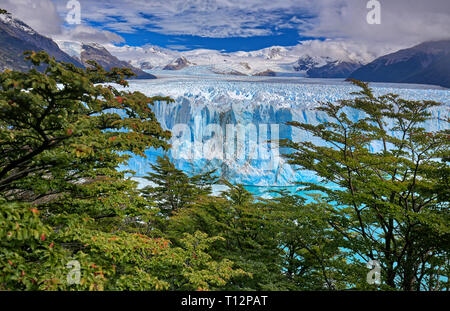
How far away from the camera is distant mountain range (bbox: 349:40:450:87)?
68.9 ft

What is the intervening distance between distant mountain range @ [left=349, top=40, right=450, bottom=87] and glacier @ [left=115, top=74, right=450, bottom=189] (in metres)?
4.48

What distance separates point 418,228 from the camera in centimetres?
406

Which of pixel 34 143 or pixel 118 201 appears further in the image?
pixel 118 201

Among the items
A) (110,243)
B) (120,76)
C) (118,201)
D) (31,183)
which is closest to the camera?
(110,243)

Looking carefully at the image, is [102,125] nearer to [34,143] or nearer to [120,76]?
[34,143]

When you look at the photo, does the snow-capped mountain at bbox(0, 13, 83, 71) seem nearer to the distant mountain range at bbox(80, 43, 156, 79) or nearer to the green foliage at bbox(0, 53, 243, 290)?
the distant mountain range at bbox(80, 43, 156, 79)

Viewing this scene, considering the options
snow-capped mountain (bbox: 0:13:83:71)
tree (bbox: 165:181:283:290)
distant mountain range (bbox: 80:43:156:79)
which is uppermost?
distant mountain range (bbox: 80:43:156:79)

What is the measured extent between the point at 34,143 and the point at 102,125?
0.72 metres

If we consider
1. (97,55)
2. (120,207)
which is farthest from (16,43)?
(120,207)

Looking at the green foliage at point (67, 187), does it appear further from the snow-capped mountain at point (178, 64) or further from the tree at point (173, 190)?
the snow-capped mountain at point (178, 64)

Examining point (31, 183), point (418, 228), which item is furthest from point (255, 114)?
point (31, 183)

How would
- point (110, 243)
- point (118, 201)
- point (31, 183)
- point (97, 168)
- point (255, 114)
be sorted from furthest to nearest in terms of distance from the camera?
point (255, 114) < point (97, 168) < point (118, 201) < point (31, 183) < point (110, 243)

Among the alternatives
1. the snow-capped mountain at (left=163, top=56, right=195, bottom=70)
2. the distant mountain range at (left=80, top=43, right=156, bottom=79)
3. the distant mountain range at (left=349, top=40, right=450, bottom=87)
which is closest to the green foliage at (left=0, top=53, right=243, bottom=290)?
the distant mountain range at (left=349, top=40, right=450, bottom=87)

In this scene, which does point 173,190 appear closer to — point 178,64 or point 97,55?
point 97,55
